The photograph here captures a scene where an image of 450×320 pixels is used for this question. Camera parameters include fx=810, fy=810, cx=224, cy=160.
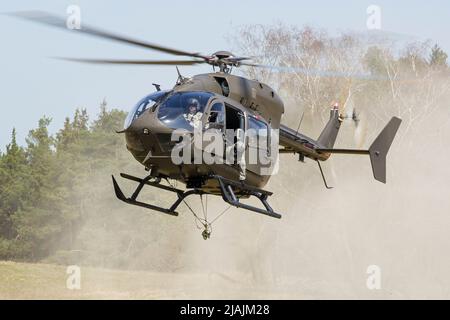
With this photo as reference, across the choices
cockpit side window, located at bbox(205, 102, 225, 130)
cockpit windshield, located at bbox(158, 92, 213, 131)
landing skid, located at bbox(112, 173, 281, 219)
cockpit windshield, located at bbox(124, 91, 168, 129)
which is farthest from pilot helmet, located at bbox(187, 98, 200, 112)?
landing skid, located at bbox(112, 173, 281, 219)

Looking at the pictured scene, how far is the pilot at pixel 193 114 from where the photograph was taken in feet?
39.8

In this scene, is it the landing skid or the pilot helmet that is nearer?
the pilot helmet

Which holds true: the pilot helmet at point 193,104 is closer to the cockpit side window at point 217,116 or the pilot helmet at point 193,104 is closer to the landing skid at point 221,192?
the cockpit side window at point 217,116

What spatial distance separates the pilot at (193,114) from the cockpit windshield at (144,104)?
1.81 ft

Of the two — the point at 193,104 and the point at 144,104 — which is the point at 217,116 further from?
the point at 144,104

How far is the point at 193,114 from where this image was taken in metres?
12.2

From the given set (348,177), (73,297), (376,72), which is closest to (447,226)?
(348,177)

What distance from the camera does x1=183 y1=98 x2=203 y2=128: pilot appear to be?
39.8 ft

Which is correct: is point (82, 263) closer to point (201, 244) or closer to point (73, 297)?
point (201, 244)

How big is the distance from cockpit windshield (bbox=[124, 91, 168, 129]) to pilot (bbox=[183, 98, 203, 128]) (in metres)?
0.55

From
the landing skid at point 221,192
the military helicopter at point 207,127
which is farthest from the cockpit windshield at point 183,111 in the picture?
the landing skid at point 221,192

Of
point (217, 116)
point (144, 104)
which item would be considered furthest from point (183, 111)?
point (144, 104)

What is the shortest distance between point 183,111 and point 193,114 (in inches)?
6.2

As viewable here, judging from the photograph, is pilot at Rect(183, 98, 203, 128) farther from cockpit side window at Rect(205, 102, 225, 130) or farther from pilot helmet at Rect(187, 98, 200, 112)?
cockpit side window at Rect(205, 102, 225, 130)
